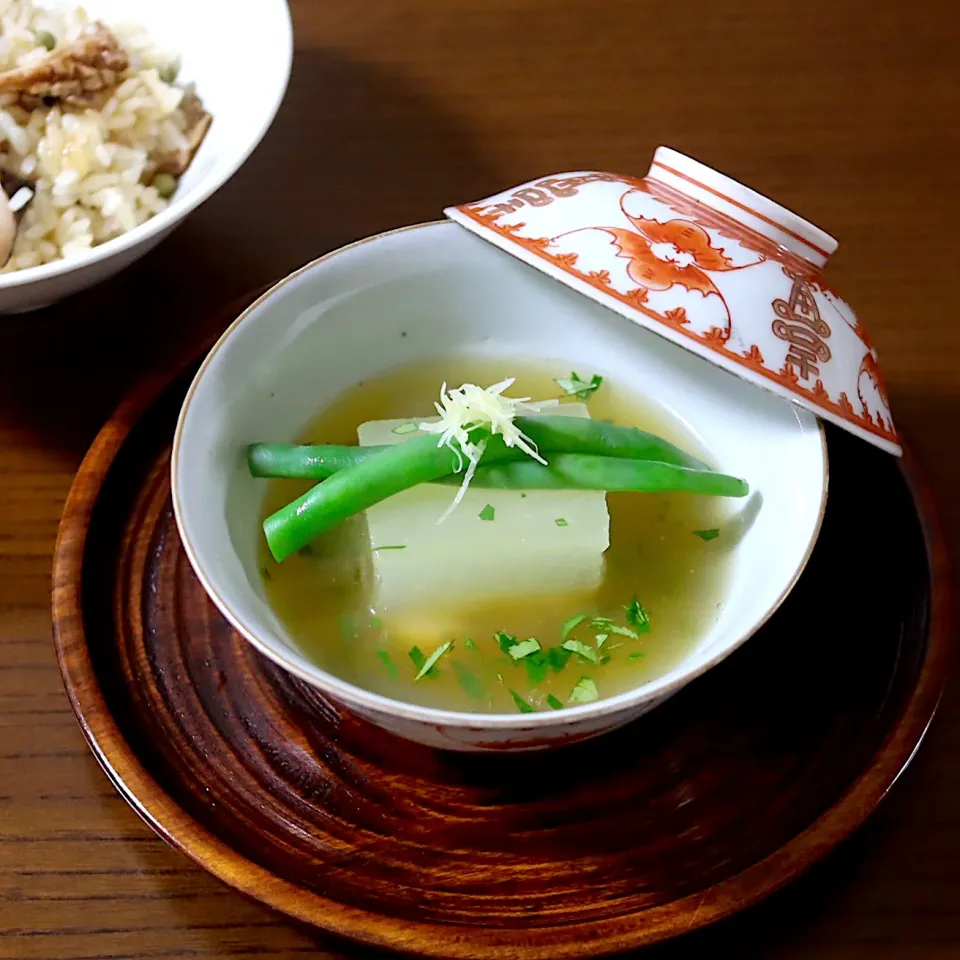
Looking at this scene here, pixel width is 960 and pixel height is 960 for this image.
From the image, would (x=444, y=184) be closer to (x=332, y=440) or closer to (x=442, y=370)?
(x=442, y=370)

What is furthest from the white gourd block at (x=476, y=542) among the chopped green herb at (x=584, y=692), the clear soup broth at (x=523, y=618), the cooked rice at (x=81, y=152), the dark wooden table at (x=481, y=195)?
the cooked rice at (x=81, y=152)

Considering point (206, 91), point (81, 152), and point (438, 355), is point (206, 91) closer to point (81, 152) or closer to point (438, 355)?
point (81, 152)

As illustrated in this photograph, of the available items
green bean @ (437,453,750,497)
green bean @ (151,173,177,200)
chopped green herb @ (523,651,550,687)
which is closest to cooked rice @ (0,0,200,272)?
green bean @ (151,173,177,200)

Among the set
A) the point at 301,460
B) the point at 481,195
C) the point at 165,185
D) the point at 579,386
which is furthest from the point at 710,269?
the point at 165,185

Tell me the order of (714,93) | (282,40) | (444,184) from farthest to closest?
(714,93)
(444,184)
(282,40)

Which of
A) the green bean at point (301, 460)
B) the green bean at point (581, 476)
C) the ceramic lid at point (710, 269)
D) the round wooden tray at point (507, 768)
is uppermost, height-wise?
the ceramic lid at point (710, 269)

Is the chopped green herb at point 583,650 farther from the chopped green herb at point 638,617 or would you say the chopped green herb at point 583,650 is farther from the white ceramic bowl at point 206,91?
the white ceramic bowl at point 206,91

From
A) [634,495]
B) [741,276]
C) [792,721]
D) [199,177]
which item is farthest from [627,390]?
[199,177]
